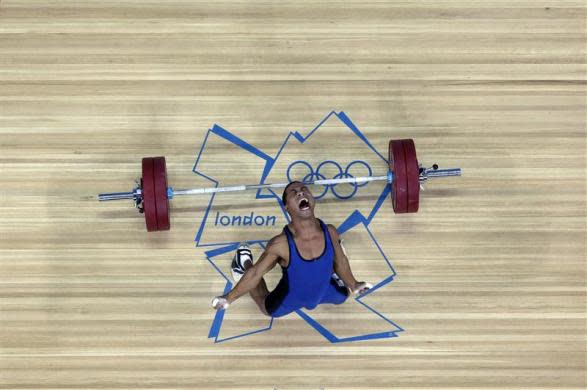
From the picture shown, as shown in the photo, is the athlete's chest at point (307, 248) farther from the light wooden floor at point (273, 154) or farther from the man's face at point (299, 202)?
the light wooden floor at point (273, 154)

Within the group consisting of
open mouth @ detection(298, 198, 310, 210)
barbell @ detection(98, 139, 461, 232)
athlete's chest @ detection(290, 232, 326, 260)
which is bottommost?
athlete's chest @ detection(290, 232, 326, 260)

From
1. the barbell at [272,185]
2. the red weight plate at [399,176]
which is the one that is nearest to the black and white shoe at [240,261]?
the barbell at [272,185]

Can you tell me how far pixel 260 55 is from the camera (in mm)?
2719

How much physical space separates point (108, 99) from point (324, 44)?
0.89m

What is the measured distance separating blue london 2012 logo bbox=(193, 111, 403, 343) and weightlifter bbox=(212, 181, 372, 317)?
0.26 m

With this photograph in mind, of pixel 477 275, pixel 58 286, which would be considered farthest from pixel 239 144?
pixel 477 275

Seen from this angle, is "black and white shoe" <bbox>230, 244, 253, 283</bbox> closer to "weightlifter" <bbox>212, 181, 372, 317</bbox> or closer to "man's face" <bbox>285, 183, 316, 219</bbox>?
"weightlifter" <bbox>212, 181, 372, 317</bbox>

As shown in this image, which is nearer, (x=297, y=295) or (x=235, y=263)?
(x=297, y=295)

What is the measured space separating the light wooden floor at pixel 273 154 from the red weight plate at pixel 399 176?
0.20 m

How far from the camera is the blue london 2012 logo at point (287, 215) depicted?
2.58 metres

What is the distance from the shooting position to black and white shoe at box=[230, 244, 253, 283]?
2.50 metres

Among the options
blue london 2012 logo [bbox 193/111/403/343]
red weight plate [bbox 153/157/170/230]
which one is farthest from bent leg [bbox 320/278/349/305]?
red weight plate [bbox 153/157/170/230]

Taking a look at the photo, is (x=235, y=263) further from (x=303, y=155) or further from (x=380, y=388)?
(x=380, y=388)

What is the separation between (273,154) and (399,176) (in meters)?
0.54
